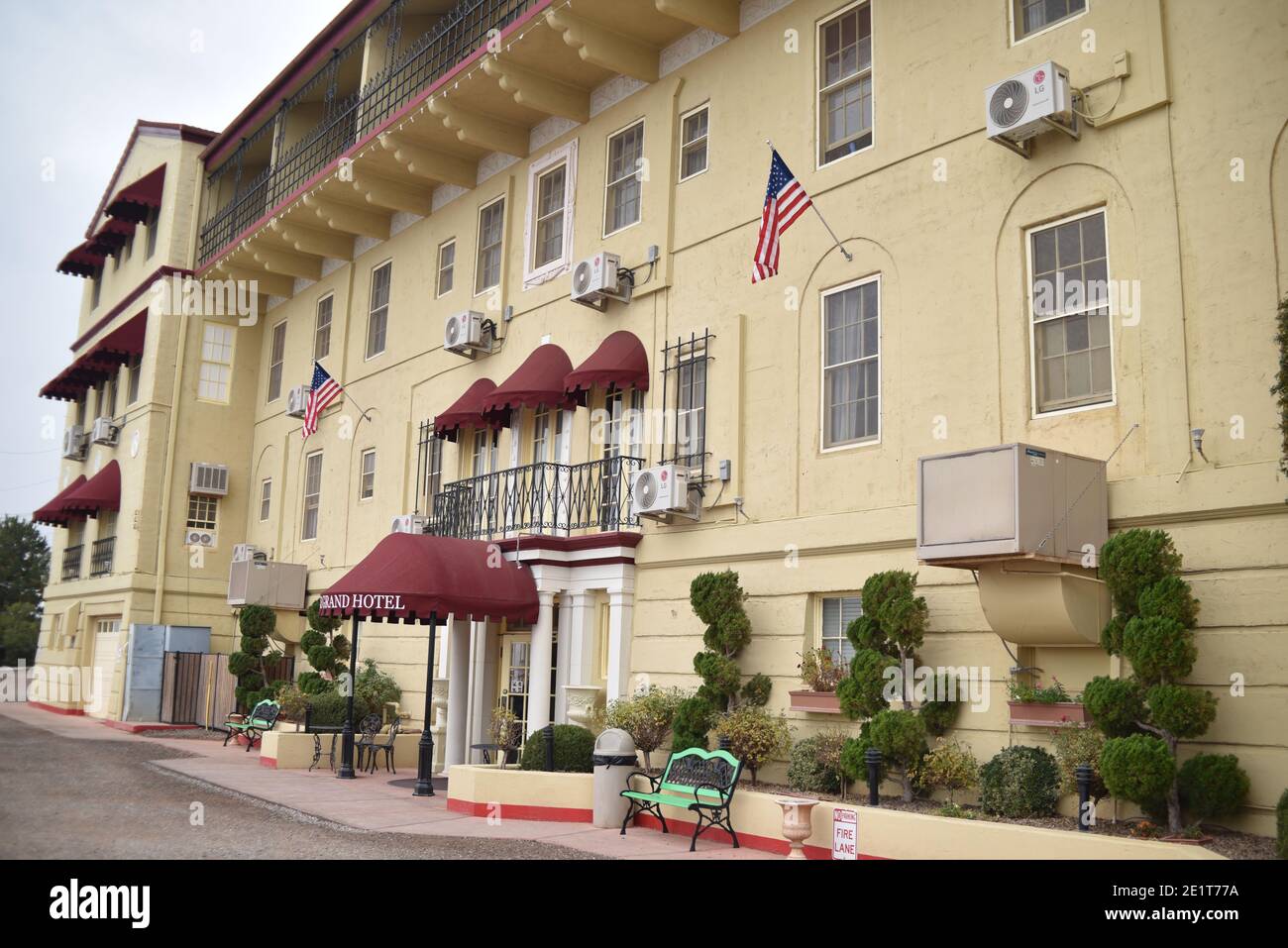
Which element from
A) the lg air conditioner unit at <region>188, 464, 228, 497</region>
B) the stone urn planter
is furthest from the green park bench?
the lg air conditioner unit at <region>188, 464, 228, 497</region>

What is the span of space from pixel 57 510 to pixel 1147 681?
2955cm

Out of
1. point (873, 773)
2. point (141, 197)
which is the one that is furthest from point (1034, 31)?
point (141, 197)

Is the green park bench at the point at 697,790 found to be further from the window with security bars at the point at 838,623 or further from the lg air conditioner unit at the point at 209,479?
the lg air conditioner unit at the point at 209,479

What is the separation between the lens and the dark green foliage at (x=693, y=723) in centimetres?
1359

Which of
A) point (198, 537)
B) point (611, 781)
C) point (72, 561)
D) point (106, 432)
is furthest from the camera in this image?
point (72, 561)

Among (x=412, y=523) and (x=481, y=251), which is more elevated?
(x=481, y=251)

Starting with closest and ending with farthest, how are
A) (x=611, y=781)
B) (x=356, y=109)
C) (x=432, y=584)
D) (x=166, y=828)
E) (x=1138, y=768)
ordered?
(x=1138, y=768)
(x=166, y=828)
(x=611, y=781)
(x=432, y=584)
(x=356, y=109)

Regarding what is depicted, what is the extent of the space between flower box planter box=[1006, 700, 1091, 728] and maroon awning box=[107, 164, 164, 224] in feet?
90.7

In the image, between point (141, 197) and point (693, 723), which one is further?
point (141, 197)

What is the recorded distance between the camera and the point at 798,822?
36.2 feet

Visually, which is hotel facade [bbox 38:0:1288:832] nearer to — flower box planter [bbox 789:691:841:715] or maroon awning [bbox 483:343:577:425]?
maroon awning [bbox 483:343:577:425]

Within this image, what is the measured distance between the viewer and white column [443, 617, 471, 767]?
17547 mm

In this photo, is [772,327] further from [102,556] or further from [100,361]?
[100,361]

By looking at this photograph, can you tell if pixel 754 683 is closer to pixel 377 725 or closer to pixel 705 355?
pixel 705 355
